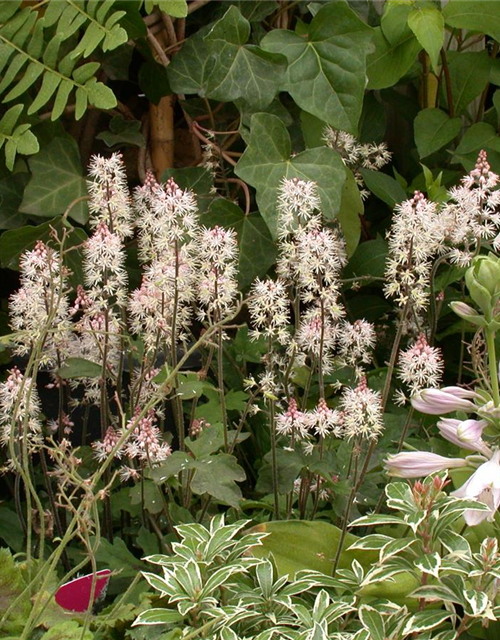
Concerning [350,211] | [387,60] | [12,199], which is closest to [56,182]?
[12,199]

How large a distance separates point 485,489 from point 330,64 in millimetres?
868

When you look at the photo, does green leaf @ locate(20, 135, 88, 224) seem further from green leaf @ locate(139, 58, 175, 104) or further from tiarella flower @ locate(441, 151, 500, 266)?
tiarella flower @ locate(441, 151, 500, 266)

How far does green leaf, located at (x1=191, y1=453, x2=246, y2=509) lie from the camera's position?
109 cm

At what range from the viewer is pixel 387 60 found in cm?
163

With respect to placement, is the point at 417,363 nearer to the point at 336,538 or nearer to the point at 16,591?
the point at 336,538

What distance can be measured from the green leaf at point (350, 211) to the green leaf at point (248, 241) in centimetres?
13

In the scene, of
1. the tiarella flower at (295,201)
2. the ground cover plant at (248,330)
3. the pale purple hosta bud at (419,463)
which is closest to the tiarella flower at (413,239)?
the ground cover plant at (248,330)

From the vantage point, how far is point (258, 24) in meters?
A: 1.72

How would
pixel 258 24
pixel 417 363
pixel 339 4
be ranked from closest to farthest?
pixel 417 363 → pixel 339 4 → pixel 258 24

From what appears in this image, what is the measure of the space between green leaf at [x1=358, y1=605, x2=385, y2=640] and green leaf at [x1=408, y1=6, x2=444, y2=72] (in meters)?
0.94

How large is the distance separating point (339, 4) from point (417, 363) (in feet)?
2.43

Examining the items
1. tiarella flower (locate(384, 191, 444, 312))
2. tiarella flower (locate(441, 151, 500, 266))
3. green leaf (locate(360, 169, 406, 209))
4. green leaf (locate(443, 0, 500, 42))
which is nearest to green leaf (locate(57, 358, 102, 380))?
tiarella flower (locate(384, 191, 444, 312))

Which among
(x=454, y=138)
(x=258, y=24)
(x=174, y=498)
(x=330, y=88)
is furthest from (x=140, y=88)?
(x=174, y=498)

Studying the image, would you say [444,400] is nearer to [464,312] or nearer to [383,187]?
[464,312]
